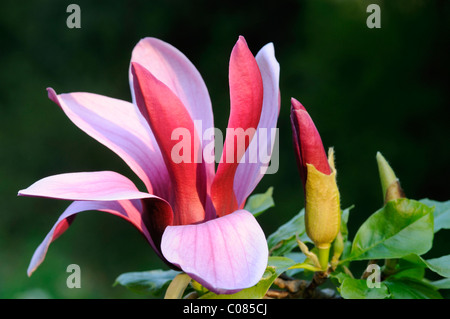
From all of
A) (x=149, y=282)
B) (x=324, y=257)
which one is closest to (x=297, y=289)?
(x=324, y=257)

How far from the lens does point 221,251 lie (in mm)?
287

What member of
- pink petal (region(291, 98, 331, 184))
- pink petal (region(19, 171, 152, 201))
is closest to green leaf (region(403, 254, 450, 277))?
pink petal (region(291, 98, 331, 184))

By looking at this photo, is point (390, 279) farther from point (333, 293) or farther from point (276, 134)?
point (276, 134)

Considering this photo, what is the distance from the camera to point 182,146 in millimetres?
337

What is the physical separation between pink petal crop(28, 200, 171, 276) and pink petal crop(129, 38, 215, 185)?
0.29 ft

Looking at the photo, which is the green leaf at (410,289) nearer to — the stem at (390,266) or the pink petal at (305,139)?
the stem at (390,266)

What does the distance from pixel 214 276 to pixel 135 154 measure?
0.46 ft

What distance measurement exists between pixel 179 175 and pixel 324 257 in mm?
134

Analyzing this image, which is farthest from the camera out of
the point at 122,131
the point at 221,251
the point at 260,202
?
the point at 260,202

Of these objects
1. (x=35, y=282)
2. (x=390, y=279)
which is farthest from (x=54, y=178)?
(x=35, y=282)

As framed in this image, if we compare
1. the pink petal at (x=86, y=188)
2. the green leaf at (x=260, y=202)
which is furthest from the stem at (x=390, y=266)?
the pink petal at (x=86, y=188)

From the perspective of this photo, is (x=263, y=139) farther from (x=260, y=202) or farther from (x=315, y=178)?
(x=260, y=202)

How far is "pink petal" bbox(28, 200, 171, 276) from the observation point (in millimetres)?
354

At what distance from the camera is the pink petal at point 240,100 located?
1.04 feet
